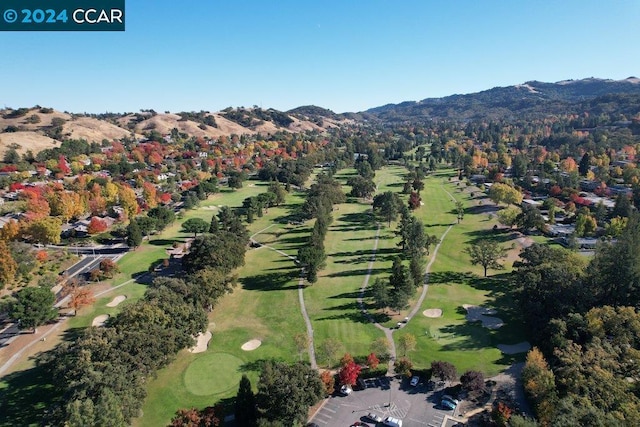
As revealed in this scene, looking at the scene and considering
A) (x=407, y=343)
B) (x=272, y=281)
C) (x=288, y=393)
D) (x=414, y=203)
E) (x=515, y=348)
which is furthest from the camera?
(x=414, y=203)

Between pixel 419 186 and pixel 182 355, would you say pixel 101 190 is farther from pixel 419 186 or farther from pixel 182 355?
pixel 419 186

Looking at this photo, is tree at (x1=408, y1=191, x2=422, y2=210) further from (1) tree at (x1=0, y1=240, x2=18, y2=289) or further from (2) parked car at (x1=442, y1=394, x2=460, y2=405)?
(1) tree at (x1=0, y1=240, x2=18, y2=289)

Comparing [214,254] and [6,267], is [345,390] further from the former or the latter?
[6,267]

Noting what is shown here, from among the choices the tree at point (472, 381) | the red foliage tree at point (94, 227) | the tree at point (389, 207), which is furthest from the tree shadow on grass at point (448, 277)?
the red foliage tree at point (94, 227)

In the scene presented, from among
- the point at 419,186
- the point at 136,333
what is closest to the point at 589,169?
the point at 419,186

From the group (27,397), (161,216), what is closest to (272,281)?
(27,397)

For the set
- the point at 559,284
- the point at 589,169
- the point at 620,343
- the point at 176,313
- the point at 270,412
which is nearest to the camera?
the point at 270,412

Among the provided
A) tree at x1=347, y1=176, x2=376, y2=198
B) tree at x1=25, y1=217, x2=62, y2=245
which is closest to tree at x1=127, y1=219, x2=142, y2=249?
tree at x1=25, y1=217, x2=62, y2=245

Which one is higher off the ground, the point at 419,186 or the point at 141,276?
the point at 419,186
